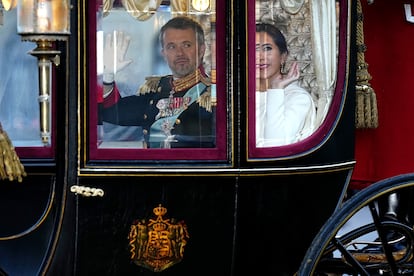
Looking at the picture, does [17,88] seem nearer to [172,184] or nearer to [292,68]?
[172,184]

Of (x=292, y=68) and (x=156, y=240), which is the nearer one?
(x=156, y=240)

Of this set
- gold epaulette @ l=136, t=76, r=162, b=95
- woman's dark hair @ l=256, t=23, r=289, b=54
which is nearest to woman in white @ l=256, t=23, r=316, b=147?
woman's dark hair @ l=256, t=23, r=289, b=54

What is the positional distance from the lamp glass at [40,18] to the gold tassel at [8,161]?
1.21 feet

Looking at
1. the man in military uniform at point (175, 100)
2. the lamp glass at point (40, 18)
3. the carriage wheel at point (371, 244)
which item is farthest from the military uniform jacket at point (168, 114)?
the carriage wheel at point (371, 244)

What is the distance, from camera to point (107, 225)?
11.3 feet

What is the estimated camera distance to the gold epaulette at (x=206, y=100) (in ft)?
11.5

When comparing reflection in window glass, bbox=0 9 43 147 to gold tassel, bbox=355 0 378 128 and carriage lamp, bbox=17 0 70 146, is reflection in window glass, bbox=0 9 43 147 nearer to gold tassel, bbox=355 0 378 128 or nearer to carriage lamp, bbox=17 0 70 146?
carriage lamp, bbox=17 0 70 146

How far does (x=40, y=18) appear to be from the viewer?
3.25 m

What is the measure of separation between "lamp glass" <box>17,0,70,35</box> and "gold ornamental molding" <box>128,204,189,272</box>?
0.73m

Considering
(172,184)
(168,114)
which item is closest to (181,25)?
(168,114)

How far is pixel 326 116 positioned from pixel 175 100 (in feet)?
1.96

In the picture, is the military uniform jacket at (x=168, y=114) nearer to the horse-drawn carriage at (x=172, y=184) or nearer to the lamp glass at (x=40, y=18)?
the horse-drawn carriage at (x=172, y=184)

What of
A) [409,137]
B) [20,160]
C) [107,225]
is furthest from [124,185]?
[409,137]

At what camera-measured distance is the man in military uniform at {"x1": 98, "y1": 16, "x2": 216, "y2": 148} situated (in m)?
3.47
